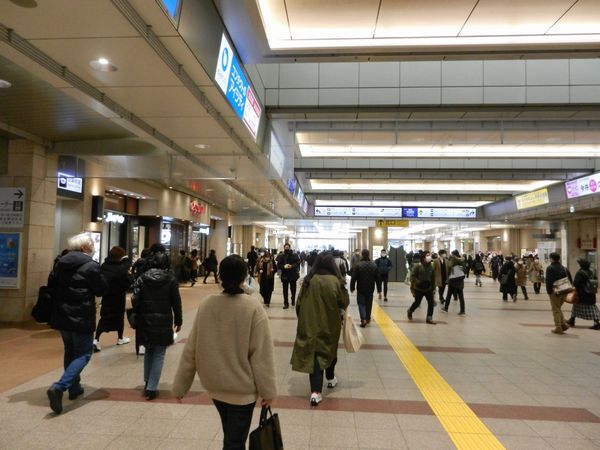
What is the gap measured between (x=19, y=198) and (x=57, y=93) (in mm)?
3118

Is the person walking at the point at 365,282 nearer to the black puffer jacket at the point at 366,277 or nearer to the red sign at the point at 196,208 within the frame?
the black puffer jacket at the point at 366,277

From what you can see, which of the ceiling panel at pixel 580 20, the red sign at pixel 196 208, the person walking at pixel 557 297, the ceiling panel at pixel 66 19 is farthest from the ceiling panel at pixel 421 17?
the red sign at pixel 196 208

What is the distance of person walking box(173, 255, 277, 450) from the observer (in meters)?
2.21

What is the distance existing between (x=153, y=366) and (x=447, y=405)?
2895mm

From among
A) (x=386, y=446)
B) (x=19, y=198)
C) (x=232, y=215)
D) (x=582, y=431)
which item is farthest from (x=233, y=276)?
(x=232, y=215)

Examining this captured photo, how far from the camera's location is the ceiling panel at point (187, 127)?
6.42 m

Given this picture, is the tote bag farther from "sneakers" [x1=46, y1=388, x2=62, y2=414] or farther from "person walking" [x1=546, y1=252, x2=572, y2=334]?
"person walking" [x1=546, y1=252, x2=572, y2=334]

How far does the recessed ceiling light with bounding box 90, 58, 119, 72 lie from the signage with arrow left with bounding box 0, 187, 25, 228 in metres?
4.67

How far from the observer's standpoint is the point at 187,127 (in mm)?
6836

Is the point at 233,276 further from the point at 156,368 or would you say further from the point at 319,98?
the point at 319,98

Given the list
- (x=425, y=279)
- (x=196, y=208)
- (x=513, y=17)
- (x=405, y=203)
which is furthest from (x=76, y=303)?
(x=405, y=203)

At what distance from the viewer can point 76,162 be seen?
8.90 metres

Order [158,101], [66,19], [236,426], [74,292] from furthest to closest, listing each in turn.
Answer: [158,101] < [74,292] < [66,19] < [236,426]

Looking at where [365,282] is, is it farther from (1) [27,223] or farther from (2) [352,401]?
(1) [27,223]
